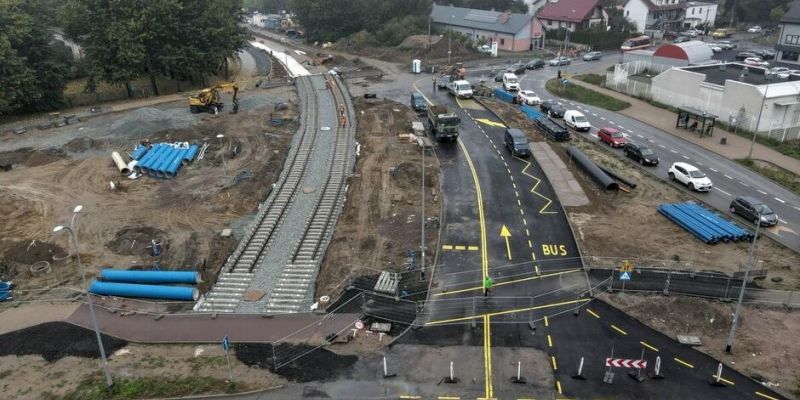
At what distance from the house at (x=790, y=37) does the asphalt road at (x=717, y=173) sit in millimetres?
43584

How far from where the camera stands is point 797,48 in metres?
86.6

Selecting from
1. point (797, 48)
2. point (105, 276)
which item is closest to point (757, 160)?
point (797, 48)

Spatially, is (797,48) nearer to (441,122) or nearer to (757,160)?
(757,160)

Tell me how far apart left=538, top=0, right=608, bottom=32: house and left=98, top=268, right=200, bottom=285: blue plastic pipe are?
10448cm

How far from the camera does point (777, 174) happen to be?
47812mm

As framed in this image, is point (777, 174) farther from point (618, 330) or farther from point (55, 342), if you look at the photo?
point (55, 342)

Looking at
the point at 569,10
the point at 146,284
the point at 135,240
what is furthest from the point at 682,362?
the point at 569,10

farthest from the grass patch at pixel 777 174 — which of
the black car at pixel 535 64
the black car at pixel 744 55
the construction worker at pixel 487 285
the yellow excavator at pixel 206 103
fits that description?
the yellow excavator at pixel 206 103

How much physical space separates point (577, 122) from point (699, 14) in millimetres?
100897

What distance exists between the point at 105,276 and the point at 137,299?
3.21m

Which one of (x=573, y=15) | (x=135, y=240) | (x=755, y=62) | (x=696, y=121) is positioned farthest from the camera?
(x=573, y=15)

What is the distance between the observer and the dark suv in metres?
56.3

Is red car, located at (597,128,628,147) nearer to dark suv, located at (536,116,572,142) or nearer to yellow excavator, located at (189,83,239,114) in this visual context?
dark suv, located at (536,116,572,142)

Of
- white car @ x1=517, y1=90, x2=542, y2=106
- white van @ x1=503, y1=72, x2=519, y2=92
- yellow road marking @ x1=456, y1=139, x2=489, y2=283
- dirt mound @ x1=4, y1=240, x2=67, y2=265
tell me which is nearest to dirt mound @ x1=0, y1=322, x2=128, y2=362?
dirt mound @ x1=4, y1=240, x2=67, y2=265
